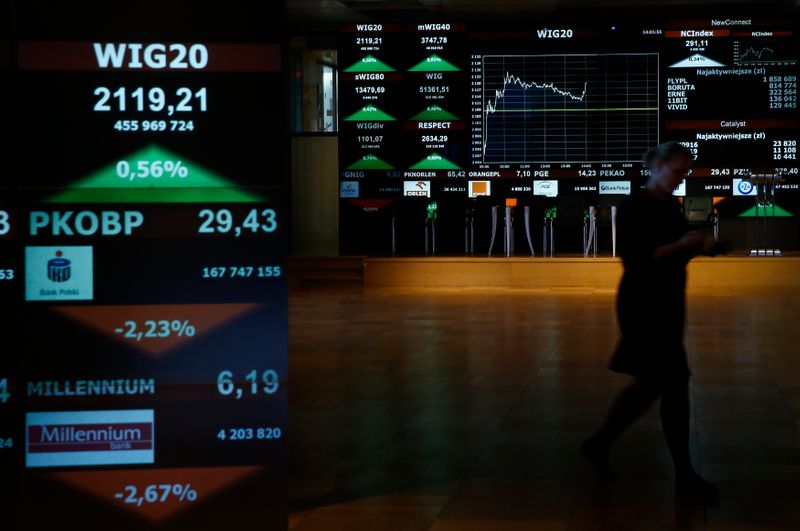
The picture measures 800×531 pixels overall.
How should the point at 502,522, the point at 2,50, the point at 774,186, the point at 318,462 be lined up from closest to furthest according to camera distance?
the point at 2,50
the point at 502,522
the point at 318,462
the point at 774,186

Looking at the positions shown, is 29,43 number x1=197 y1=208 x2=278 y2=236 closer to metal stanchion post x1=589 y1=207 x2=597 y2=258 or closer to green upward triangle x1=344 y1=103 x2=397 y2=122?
metal stanchion post x1=589 y1=207 x2=597 y2=258

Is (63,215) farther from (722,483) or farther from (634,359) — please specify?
(722,483)

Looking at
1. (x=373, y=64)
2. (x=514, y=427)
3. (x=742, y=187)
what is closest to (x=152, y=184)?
(x=514, y=427)

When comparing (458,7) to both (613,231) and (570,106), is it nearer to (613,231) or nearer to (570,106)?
(570,106)

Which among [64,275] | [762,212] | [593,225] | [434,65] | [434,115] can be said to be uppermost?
[434,65]

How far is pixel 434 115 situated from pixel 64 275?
47.9 feet

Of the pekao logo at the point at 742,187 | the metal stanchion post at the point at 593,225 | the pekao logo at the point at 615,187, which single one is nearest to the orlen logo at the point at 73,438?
the metal stanchion post at the point at 593,225

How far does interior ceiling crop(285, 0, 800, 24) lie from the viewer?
17.8m

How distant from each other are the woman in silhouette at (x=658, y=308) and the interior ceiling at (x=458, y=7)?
478 inches

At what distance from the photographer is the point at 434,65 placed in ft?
61.2

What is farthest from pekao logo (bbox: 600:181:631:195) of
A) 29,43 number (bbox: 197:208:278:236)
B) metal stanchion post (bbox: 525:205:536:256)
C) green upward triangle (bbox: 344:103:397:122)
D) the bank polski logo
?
the bank polski logo

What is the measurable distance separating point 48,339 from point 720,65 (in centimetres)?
1524

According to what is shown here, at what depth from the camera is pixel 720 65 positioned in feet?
59.6

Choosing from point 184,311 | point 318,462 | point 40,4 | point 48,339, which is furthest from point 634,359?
point 40,4
